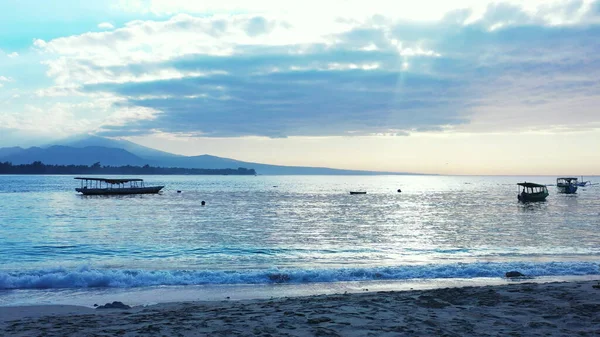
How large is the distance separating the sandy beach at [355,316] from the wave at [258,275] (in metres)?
3.94

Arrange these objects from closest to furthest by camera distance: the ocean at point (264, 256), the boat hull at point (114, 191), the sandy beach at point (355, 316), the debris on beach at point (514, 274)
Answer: the sandy beach at point (355, 316) < the ocean at point (264, 256) < the debris on beach at point (514, 274) < the boat hull at point (114, 191)

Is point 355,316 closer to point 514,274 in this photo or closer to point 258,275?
point 258,275

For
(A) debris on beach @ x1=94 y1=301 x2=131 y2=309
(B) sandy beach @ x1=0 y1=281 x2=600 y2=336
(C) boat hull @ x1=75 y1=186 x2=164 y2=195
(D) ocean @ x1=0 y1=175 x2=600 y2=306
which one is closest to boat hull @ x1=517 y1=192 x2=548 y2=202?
(D) ocean @ x1=0 y1=175 x2=600 y2=306

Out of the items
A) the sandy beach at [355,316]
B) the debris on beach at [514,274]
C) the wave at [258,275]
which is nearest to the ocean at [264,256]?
the wave at [258,275]

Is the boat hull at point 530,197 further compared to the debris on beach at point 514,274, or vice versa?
the boat hull at point 530,197

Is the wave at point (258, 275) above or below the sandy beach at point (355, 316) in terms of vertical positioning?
below

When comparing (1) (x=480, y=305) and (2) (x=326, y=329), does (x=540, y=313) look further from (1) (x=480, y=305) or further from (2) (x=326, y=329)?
(2) (x=326, y=329)

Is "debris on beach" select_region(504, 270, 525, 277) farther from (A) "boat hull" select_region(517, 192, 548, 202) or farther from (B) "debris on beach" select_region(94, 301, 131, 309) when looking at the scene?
(A) "boat hull" select_region(517, 192, 548, 202)

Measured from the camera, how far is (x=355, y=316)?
9883 millimetres

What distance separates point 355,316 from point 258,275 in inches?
320

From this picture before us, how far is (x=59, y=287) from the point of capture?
52.5 ft

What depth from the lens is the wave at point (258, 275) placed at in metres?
16.4

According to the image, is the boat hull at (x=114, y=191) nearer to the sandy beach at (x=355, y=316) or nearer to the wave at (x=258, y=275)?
the wave at (x=258, y=275)

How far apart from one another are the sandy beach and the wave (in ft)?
12.9
